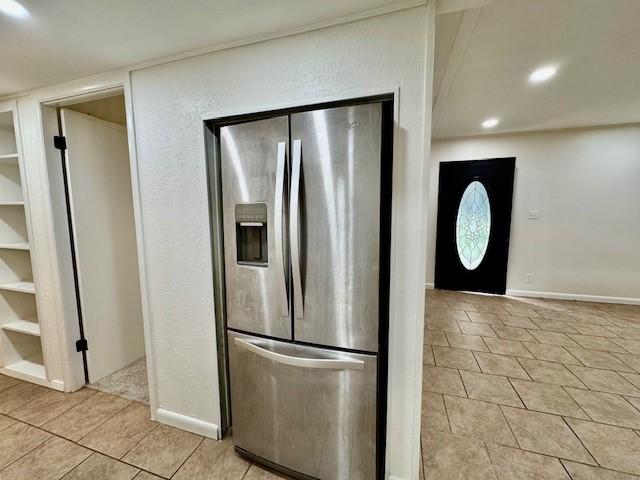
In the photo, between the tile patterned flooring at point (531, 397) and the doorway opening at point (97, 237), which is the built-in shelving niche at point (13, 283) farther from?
the tile patterned flooring at point (531, 397)

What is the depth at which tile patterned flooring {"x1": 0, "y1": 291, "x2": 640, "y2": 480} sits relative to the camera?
1.56 metres

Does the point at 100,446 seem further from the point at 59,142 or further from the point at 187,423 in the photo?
the point at 59,142

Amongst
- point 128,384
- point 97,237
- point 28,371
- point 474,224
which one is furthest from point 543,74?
A: point 28,371

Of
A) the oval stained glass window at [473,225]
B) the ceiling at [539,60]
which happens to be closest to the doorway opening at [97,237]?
the ceiling at [539,60]

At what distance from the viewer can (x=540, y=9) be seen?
1588 mm

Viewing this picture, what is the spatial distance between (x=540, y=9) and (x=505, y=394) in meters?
2.62

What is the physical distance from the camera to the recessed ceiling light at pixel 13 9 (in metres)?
1.15

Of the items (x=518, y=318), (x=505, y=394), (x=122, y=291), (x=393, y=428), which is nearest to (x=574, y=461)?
(x=505, y=394)

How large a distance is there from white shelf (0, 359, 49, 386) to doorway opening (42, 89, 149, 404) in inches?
15.6

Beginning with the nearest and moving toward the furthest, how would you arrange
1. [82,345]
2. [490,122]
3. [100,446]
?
[100,446] → [82,345] → [490,122]

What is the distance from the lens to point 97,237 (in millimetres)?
2352

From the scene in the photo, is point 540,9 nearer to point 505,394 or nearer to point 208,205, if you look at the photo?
point 208,205

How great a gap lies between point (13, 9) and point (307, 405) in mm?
2210

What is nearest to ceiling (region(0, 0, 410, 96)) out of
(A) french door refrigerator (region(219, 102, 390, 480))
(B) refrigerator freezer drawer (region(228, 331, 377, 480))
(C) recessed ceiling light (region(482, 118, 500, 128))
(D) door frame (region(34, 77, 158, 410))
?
(D) door frame (region(34, 77, 158, 410))
